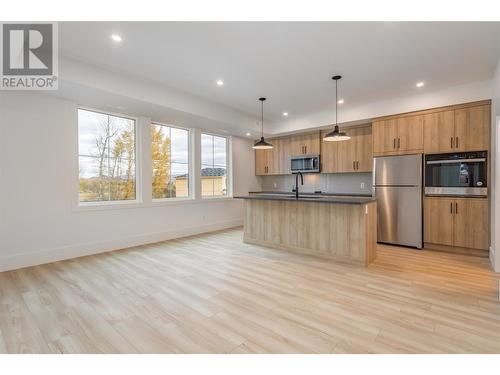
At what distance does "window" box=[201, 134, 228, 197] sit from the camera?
6316 mm

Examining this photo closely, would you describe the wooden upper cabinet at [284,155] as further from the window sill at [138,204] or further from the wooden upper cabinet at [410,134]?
the wooden upper cabinet at [410,134]

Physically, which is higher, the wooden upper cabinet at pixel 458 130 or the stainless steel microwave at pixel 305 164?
the wooden upper cabinet at pixel 458 130

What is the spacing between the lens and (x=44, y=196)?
3799 millimetres

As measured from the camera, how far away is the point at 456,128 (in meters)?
4.19

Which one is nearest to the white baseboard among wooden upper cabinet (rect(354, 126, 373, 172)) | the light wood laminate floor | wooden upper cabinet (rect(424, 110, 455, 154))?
the light wood laminate floor

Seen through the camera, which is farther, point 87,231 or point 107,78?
point 87,231

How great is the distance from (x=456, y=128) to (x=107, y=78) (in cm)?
550

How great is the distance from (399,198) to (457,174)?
3.06 ft

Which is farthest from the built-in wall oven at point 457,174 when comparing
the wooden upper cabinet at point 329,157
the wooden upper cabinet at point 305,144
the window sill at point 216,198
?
the window sill at point 216,198

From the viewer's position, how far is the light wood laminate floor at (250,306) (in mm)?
1855

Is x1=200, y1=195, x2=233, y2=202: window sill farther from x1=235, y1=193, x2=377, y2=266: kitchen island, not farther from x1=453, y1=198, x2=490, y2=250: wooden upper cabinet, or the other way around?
x1=453, y1=198, x2=490, y2=250: wooden upper cabinet

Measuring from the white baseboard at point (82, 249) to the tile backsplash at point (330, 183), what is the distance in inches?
107
